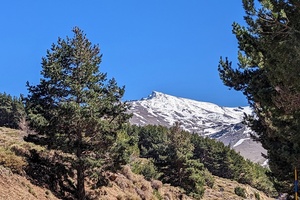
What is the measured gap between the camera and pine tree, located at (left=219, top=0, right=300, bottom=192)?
32.0 feet

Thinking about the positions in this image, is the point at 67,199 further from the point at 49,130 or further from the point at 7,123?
the point at 7,123

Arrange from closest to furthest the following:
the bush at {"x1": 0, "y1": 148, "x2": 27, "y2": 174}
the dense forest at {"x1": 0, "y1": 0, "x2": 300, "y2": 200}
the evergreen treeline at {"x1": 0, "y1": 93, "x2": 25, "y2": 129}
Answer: the dense forest at {"x1": 0, "y1": 0, "x2": 300, "y2": 200}, the bush at {"x1": 0, "y1": 148, "x2": 27, "y2": 174}, the evergreen treeline at {"x1": 0, "y1": 93, "x2": 25, "y2": 129}

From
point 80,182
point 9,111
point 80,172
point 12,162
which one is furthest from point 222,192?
point 12,162

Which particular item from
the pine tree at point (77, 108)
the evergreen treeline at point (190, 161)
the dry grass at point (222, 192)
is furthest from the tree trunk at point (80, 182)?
the dry grass at point (222, 192)

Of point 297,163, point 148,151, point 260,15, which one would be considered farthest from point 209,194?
point 260,15

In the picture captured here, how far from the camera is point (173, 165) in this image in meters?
45.2

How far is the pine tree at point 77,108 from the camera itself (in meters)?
21.6

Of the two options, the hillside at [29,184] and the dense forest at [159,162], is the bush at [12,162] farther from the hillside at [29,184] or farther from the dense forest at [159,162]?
the dense forest at [159,162]

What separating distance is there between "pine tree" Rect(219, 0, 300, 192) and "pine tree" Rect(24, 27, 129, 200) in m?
7.97

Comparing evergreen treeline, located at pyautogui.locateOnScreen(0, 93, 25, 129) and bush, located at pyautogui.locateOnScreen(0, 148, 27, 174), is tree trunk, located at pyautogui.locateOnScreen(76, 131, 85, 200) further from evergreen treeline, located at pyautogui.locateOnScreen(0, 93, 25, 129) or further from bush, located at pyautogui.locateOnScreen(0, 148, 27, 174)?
evergreen treeline, located at pyautogui.locateOnScreen(0, 93, 25, 129)

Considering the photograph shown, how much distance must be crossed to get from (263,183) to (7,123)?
6837 cm

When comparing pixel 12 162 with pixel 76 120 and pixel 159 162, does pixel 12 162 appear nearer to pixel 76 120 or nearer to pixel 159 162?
pixel 76 120

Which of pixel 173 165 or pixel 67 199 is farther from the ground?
pixel 173 165

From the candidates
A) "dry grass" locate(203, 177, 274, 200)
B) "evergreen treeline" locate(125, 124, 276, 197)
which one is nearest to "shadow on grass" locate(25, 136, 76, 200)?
"evergreen treeline" locate(125, 124, 276, 197)
